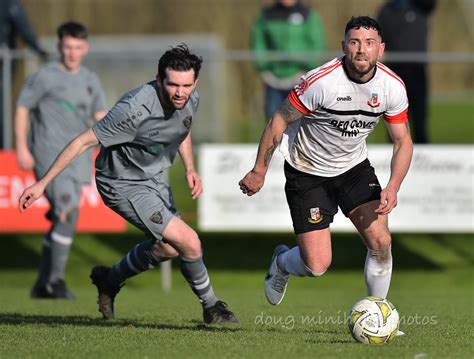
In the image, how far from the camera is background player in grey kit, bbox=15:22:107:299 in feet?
38.3

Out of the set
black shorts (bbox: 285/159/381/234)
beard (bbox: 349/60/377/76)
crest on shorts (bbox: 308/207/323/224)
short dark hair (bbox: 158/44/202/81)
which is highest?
beard (bbox: 349/60/377/76)

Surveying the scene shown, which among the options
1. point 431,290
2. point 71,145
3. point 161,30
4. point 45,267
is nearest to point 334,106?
point 71,145

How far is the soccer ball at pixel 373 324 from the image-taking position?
24.6ft

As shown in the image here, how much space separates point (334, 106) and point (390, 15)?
7513mm

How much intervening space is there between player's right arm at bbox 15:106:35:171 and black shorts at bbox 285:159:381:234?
3982 millimetres

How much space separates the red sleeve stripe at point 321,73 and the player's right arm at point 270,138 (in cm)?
22

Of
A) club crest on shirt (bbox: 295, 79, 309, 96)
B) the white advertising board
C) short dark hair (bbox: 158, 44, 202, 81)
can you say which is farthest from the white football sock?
the white advertising board

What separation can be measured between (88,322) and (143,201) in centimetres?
120

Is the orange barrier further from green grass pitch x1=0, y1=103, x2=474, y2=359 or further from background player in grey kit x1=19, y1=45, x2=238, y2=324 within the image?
background player in grey kit x1=19, y1=45, x2=238, y2=324

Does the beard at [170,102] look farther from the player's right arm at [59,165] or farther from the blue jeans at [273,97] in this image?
the blue jeans at [273,97]

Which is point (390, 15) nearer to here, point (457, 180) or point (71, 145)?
point (457, 180)

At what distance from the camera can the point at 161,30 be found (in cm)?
2795

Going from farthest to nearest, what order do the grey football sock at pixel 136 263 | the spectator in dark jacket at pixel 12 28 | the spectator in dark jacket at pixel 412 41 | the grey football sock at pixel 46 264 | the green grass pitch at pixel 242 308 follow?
the spectator in dark jacket at pixel 412 41 < the spectator in dark jacket at pixel 12 28 < the grey football sock at pixel 46 264 < the grey football sock at pixel 136 263 < the green grass pitch at pixel 242 308

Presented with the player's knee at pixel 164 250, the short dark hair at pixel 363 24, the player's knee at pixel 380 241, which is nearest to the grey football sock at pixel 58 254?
the player's knee at pixel 164 250
